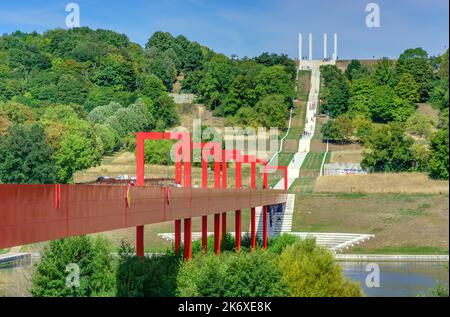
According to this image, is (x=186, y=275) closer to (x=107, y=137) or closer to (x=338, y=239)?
(x=338, y=239)

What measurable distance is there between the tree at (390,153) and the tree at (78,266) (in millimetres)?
63570

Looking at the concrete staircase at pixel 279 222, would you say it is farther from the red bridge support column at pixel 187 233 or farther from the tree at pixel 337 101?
the tree at pixel 337 101

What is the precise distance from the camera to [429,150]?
101938 millimetres

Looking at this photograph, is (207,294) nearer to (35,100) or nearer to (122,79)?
(35,100)

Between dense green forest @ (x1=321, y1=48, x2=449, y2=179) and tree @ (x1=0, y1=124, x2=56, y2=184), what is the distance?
102 feet

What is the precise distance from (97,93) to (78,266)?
10632 cm

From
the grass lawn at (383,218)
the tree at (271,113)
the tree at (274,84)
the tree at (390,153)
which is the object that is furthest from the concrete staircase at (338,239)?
the tree at (274,84)

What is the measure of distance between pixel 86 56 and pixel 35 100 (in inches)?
1263

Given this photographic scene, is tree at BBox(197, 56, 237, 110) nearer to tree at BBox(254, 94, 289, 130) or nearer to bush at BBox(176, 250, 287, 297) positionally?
tree at BBox(254, 94, 289, 130)

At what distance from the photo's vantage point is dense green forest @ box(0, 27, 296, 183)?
9475cm

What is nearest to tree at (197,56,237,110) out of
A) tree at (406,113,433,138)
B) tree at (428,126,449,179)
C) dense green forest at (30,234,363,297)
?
tree at (406,113,433,138)

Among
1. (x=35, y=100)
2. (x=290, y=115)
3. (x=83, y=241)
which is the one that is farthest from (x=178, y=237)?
(x=290, y=115)

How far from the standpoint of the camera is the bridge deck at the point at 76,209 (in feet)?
61.8

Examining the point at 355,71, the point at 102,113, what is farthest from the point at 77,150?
the point at 355,71
